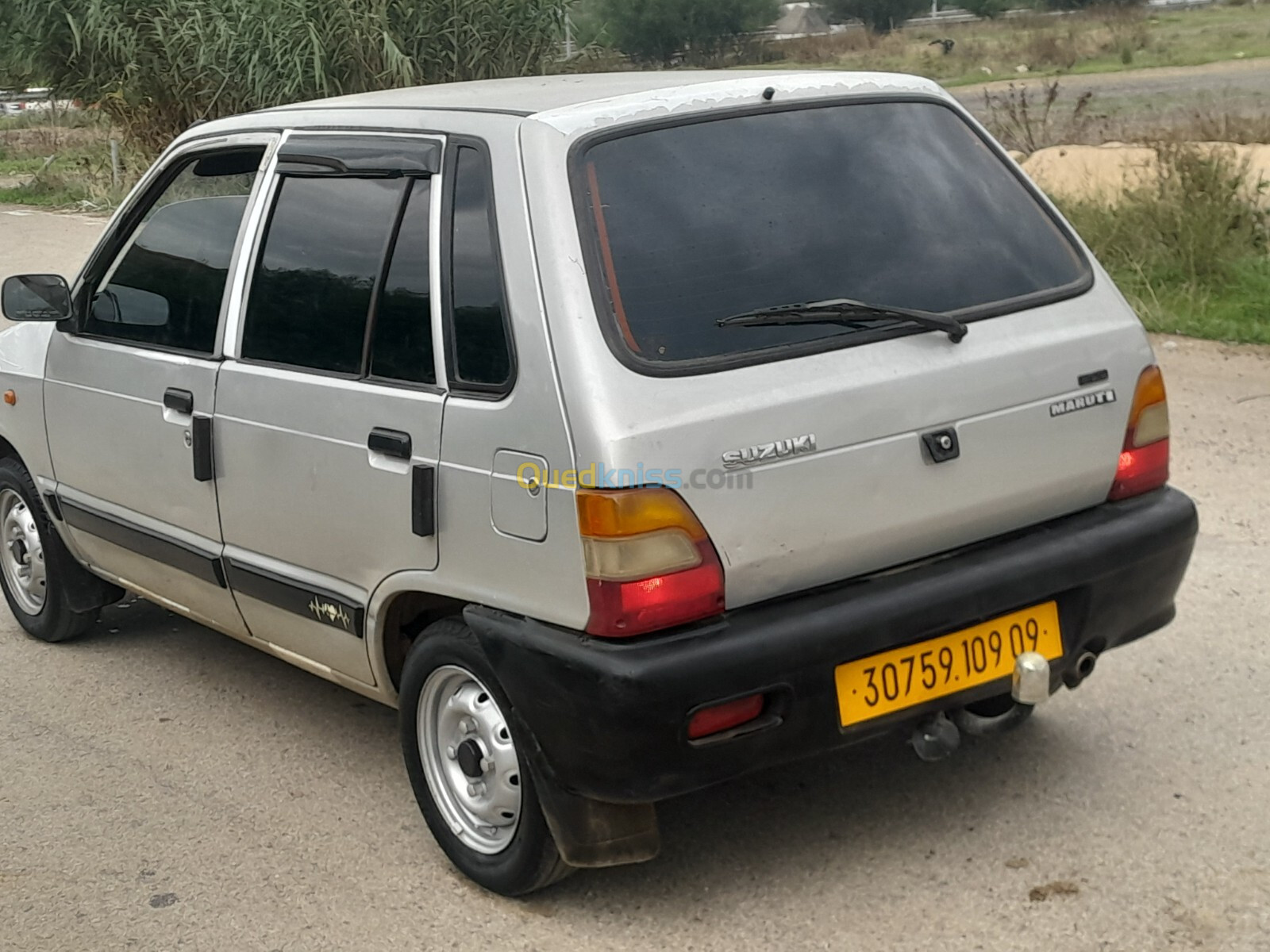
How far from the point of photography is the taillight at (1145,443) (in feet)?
12.2

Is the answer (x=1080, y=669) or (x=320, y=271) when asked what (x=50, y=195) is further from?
(x=1080, y=669)

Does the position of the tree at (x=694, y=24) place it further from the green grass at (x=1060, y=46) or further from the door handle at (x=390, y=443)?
the door handle at (x=390, y=443)

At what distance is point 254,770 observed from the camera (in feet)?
14.4

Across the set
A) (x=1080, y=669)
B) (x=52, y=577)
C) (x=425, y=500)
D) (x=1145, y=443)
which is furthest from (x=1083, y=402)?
(x=52, y=577)

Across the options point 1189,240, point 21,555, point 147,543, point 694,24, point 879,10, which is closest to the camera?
point 147,543

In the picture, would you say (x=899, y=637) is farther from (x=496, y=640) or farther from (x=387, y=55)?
(x=387, y=55)

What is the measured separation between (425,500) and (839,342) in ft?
3.23

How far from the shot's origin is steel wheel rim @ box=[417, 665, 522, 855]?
3.52 meters

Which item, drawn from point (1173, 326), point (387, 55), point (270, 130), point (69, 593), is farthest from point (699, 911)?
point (387, 55)

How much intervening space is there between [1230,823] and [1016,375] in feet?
3.91

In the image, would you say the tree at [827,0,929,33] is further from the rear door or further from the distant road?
the rear door

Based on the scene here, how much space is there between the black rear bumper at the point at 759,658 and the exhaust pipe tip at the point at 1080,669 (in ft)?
0.12

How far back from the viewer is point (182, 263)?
14.8 feet

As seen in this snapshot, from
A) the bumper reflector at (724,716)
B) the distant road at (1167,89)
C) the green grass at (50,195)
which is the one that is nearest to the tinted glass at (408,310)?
the bumper reflector at (724,716)
